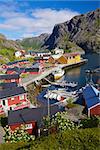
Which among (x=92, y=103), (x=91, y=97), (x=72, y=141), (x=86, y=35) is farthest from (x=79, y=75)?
(x=86, y=35)

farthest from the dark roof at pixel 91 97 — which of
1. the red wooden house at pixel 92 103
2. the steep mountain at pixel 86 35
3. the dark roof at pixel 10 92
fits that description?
the steep mountain at pixel 86 35

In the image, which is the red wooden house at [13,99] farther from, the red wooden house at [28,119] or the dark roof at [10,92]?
the red wooden house at [28,119]

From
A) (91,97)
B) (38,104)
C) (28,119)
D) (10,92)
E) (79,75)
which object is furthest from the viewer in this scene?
(79,75)

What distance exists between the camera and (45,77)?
54.9 meters

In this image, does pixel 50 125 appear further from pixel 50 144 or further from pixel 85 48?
pixel 85 48

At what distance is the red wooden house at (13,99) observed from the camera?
29.2 m

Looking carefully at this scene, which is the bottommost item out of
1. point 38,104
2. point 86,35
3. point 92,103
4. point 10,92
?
point 38,104

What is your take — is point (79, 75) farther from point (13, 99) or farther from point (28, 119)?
point (28, 119)

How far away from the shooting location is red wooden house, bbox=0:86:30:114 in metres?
29.2

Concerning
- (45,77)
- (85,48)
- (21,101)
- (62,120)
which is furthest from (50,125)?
(85,48)

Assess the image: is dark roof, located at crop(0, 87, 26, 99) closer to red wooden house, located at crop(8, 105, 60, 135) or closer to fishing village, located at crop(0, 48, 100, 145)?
fishing village, located at crop(0, 48, 100, 145)

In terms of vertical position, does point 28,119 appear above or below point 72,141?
below

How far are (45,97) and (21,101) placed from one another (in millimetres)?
3581

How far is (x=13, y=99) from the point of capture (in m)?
29.8
